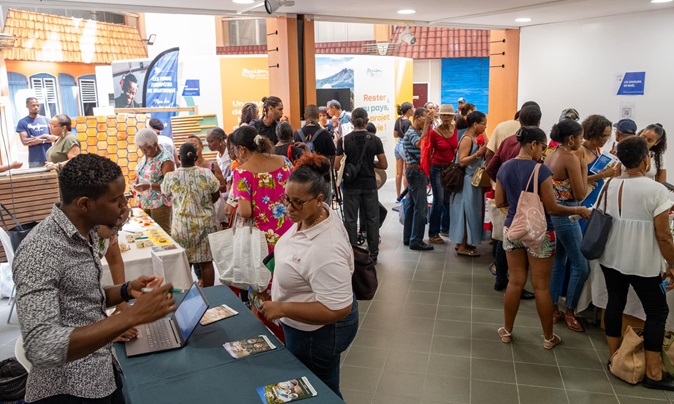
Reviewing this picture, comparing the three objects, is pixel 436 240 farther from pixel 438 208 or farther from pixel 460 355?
pixel 460 355

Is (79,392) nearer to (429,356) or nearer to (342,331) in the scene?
(342,331)

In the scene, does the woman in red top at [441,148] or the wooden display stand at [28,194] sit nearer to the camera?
the wooden display stand at [28,194]

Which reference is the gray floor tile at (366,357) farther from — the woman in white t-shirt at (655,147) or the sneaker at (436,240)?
the sneaker at (436,240)

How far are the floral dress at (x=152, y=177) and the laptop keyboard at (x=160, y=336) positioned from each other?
2.40 meters

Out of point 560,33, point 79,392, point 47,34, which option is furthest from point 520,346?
point 47,34

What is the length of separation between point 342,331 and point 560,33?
23.8ft

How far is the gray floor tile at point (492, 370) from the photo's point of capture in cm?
358

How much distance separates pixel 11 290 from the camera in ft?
17.1

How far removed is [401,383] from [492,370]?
2.16 ft

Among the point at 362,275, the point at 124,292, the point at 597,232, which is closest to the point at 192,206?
the point at 362,275

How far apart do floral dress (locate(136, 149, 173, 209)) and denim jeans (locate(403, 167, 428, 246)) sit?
2799mm

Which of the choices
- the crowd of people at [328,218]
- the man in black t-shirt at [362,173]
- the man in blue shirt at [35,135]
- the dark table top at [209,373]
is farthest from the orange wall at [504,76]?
the dark table top at [209,373]

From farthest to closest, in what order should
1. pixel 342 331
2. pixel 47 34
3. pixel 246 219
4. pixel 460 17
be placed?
pixel 47 34 < pixel 460 17 < pixel 246 219 < pixel 342 331

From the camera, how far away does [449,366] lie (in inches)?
148
